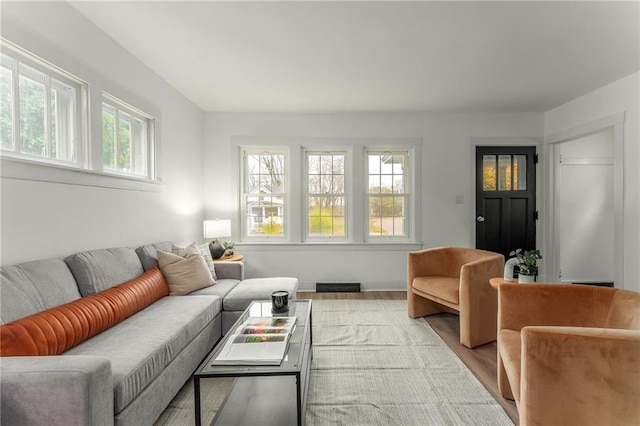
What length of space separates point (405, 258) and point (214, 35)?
370 cm

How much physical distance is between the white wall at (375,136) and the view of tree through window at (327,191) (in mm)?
315

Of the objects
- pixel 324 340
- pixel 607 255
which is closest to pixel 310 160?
pixel 324 340

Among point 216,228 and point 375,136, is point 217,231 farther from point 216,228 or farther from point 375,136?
point 375,136

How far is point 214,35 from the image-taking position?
2.62m

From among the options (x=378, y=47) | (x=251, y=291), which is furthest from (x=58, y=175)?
(x=378, y=47)

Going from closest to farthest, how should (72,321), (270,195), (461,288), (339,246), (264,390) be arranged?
(72,321), (264,390), (461,288), (339,246), (270,195)

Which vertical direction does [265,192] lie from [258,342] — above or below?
above

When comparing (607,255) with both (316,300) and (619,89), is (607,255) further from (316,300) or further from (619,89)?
(316,300)

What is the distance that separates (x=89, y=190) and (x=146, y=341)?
1.34m

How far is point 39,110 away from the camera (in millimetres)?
2186

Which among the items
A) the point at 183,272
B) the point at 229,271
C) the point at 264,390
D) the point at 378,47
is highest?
the point at 378,47

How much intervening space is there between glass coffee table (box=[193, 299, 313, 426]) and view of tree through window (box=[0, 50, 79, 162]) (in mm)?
1755

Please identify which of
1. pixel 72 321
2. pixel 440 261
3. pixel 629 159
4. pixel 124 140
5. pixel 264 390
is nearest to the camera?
pixel 72 321

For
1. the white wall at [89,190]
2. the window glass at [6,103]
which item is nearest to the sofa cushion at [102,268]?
the white wall at [89,190]
